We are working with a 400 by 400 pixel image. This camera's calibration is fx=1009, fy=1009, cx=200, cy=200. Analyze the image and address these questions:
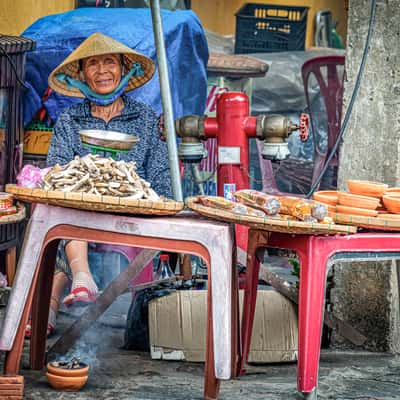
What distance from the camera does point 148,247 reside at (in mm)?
4254

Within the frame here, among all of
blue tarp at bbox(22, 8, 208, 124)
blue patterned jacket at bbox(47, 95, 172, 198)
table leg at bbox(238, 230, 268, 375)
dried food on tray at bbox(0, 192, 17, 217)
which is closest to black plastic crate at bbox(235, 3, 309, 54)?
blue tarp at bbox(22, 8, 208, 124)

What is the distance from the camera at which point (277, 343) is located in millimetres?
5137

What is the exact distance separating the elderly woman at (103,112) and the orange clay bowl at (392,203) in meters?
1.99

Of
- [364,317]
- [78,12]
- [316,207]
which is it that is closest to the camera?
[316,207]

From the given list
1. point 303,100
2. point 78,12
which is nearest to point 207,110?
point 303,100

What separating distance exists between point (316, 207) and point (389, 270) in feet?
4.20

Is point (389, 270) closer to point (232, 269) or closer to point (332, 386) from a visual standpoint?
point (332, 386)

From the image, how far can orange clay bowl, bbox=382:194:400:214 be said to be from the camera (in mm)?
4453

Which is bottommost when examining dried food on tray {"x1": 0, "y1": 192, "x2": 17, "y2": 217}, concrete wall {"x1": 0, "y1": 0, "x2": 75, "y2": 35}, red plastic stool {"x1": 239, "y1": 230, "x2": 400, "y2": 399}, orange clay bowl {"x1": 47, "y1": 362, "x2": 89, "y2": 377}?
orange clay bowl {"x1": 47, "y1": 362, "x2": 89, "y2": 377}

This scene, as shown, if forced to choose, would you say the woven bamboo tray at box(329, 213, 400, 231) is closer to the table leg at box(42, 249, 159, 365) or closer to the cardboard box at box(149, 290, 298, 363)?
the cardboard box at box(149, 290, 298, 363)

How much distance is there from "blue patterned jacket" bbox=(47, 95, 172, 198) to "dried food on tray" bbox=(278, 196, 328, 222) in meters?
2.02

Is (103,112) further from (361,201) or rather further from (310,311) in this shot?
(310,311)

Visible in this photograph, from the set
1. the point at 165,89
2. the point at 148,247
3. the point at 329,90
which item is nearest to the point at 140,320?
the point at 148,247

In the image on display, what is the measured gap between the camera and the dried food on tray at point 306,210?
4.22m
